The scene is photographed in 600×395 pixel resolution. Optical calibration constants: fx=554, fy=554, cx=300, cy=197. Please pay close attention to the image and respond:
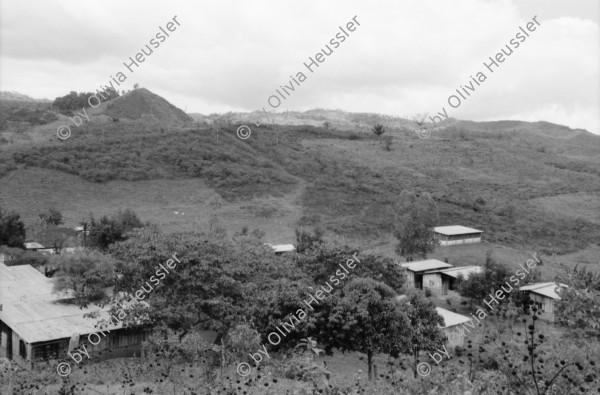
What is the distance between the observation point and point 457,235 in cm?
4616

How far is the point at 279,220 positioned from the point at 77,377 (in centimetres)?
3648

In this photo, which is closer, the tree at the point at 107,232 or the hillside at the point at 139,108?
the tree at the point at 107,232

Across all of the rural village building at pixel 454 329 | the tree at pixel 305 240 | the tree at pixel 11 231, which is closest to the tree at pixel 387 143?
the tree at pixel 305 240

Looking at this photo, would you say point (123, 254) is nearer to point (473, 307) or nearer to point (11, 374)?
point (11, 374)

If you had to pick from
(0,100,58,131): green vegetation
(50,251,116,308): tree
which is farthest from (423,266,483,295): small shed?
(0,100,58,131): green vegetation

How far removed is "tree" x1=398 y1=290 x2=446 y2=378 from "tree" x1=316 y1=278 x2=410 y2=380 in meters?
0.61

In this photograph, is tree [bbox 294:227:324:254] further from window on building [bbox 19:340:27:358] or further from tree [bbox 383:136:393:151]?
tree [bbox 383:136:393:151]

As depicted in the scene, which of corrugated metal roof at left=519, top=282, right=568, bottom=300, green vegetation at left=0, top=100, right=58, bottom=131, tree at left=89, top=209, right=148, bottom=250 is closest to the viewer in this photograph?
corrugated metal roof at left=519, top=282, right=568, bottom=300

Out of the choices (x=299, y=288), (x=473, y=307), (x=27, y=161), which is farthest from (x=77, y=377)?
(x=27, y=161)

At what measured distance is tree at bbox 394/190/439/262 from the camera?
37.9 metres

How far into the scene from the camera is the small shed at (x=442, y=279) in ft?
108

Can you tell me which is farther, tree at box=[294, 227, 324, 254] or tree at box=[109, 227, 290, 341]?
tree at box=[294, 227, 324, 254]

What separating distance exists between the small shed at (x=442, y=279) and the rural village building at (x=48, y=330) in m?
18.8

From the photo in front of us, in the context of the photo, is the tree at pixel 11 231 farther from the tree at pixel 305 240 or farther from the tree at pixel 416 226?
the tree at pixel 416 226
